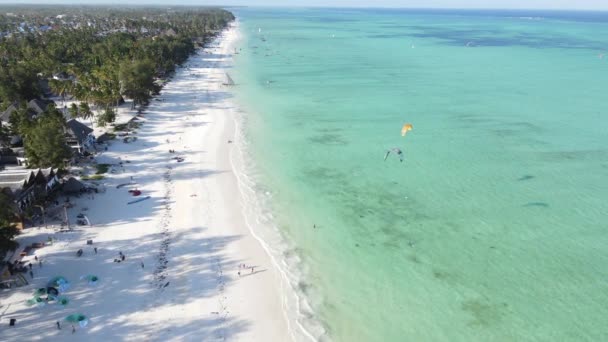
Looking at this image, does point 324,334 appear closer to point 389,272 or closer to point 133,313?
point 389,272

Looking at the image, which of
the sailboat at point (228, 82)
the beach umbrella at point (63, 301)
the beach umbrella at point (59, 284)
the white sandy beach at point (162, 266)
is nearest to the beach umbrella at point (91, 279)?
the white sandy beach at point (162, 266)

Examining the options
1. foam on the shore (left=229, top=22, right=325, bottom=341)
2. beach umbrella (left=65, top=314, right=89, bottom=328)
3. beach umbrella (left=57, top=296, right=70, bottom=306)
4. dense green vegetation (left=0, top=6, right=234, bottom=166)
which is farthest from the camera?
dense green vegetation (left=0, top=6, right=234, bottom=166)

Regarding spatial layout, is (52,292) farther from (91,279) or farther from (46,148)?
(46,148)

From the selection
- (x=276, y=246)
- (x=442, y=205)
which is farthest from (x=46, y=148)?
(x=442, y=205)

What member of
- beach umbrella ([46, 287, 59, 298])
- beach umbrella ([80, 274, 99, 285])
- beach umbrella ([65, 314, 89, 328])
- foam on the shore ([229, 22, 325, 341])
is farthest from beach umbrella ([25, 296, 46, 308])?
foam on the shore ([229, 22, 325, 341])

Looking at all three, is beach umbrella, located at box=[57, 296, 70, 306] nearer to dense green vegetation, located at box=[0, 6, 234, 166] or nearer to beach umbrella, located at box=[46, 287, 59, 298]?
beach umbrella, located at box=[46, 287, 59, 298]

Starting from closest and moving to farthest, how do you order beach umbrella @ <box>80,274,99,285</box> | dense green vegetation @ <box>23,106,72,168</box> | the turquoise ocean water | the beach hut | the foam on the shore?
the foam on the shore, the turquoise ocean water, beach umbrella @ <box>80,274,99,285</box>, the beach hut, dense green vegetation @ <box>23,106,72,168</box>
